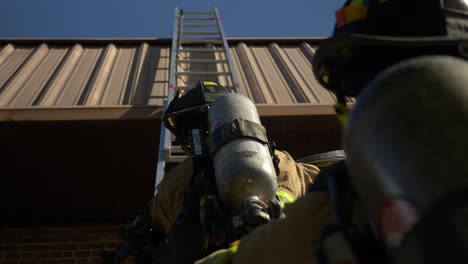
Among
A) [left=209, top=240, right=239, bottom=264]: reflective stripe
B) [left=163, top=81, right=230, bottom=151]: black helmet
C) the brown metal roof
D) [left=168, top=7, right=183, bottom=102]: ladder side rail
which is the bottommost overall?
[left=209, top=240, right=239, bottom=264]: reflective stripe

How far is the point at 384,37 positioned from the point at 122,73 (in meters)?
4.28

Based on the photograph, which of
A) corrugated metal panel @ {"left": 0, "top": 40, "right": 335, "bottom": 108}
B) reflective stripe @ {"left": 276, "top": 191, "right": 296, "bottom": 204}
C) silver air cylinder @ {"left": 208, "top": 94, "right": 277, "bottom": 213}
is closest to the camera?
silver air cylinder @ {"left": 208, "top": 94, "right": 277, "bottom": 213}

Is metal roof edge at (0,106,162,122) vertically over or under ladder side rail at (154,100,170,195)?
over

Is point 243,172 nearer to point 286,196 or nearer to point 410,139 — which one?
point 286,196

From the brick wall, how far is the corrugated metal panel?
1113 millimetres

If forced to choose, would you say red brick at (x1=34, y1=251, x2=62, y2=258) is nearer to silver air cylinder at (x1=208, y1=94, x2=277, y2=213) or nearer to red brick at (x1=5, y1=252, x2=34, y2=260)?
red brick at (x1=5, y1=252, x2=34, y2=260)

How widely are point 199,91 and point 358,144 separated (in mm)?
1825

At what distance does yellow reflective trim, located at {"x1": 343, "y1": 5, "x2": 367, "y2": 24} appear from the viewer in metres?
1.22

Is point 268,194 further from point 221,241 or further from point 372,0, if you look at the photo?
point 372,0

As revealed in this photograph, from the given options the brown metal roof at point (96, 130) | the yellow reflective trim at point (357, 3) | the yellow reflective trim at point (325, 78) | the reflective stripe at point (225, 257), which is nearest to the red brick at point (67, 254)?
the brown metal roof at point (96, 130)

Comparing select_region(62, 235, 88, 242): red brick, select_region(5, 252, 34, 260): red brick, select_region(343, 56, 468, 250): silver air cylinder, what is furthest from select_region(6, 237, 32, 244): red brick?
select_region(343, 56, 468, 250): silver air cylinder

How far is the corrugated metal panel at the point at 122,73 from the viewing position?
431cm

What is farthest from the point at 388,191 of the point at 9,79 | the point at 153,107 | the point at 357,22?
the point at 9,79

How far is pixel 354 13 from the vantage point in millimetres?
1227
